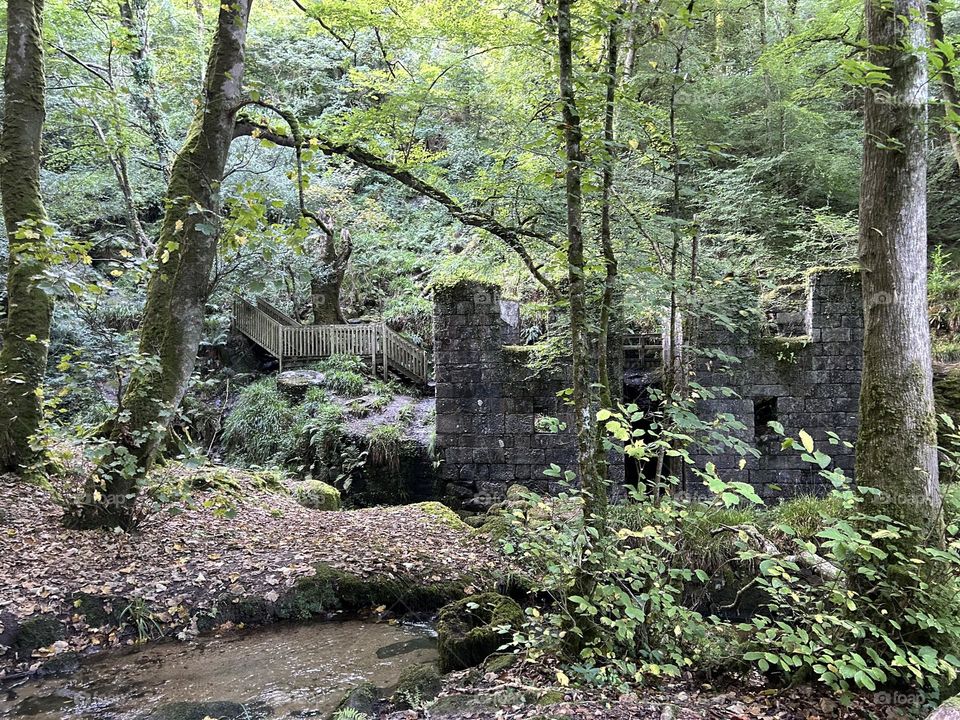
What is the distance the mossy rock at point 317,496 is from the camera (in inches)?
331

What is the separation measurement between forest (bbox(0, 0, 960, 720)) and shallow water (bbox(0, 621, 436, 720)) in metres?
0.04

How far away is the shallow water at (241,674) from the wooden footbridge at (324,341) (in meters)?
9.40

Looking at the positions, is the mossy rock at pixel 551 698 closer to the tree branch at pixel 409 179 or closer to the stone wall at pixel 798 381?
the tree branch at pixel 409 179

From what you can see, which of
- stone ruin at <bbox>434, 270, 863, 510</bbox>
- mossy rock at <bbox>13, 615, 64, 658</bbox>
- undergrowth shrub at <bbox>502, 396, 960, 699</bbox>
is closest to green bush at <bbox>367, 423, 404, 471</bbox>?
stone ruin at <bbox>434, 270, 863, 510</bbox>

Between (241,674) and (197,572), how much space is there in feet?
4.91

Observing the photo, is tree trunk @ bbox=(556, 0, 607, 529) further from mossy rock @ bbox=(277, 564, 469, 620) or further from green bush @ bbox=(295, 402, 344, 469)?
green bush @ bbox=(295, 402, 344, 469)

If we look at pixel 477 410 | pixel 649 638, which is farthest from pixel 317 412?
pixel 649 638

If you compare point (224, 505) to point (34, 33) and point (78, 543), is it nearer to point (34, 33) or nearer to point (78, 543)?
point (78, 543)

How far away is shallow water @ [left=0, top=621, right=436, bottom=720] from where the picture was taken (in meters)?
3.87

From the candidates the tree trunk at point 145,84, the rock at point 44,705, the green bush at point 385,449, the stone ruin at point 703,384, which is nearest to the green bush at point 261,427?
the green bush at point 385,449

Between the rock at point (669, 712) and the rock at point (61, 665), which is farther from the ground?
the rock at point (669, 712)

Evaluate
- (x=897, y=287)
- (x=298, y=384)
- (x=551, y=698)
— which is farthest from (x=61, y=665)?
(x=298, y=384)

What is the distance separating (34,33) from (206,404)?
9107 millimetres

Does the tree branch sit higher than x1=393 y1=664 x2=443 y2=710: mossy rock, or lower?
higher
